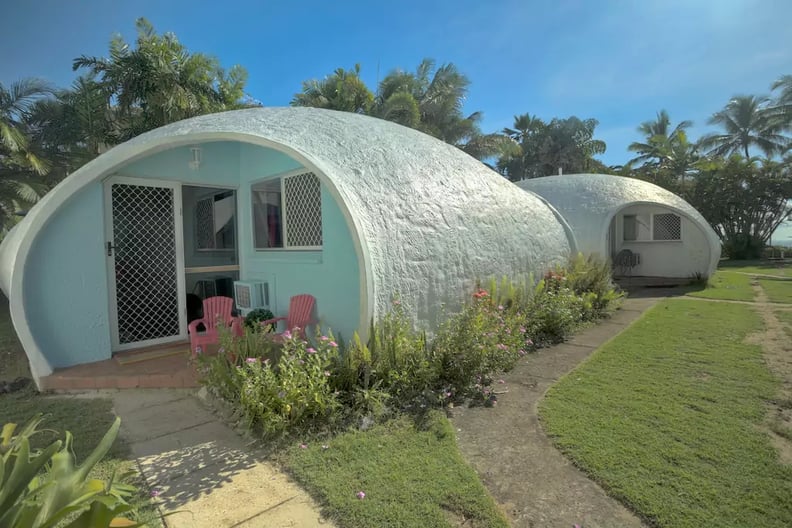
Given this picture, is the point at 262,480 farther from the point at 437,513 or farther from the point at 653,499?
the point at 653,499

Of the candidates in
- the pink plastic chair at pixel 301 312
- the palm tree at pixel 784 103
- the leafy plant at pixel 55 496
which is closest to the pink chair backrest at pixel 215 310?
the pink plastic chair at pixel 301 312

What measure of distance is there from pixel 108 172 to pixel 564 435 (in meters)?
6.06

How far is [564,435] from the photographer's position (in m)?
3.67

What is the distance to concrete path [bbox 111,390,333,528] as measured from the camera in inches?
107

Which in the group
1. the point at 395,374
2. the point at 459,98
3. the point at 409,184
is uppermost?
the point at 459,98

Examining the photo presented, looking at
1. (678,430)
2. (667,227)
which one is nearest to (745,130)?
(667,227)

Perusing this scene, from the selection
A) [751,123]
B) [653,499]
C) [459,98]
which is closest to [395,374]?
[653,499]

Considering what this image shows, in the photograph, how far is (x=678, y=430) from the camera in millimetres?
3680

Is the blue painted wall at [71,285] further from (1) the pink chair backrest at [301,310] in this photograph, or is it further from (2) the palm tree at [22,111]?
(2) the palm tree at [22,111]

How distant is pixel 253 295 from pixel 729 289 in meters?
12.9

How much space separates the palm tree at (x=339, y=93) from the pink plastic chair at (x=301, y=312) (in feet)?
47.9

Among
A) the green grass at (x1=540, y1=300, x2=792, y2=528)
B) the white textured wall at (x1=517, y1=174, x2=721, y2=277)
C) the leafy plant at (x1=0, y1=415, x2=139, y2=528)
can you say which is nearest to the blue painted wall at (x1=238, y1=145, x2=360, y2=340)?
the green grass at (x1=540, y1=300, x2=792, y2=528)

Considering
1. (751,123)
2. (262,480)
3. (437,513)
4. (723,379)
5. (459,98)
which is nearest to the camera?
(437,513)

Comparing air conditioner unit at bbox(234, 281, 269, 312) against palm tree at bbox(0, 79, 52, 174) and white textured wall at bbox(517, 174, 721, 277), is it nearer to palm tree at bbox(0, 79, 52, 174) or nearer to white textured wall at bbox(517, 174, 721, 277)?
white textured wall at bbox(517, 174, 721, 277)
